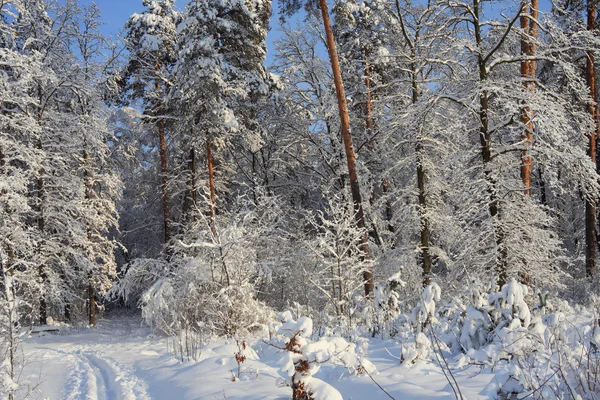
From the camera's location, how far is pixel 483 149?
8008 millimetres

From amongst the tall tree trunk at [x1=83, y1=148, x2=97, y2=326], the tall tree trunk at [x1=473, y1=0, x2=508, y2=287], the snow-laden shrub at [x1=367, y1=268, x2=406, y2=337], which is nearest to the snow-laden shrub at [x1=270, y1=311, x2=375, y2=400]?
the snow-laden shrub at [x1=367, y1=268, x2=406, y2=337]

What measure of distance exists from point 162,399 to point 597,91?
1681cm

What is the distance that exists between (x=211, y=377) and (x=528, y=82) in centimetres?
893

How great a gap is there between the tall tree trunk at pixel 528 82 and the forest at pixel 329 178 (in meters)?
0.08

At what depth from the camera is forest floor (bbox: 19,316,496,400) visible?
382cm

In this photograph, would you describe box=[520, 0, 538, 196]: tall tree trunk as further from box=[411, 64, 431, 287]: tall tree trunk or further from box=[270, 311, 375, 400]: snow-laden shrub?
box=[270, 311, 375, 400]: snow-laden shrub

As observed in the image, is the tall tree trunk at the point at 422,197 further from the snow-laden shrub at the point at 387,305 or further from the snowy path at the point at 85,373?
the snowy path at the point at 85,373

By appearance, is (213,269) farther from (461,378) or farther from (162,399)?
(461,378)

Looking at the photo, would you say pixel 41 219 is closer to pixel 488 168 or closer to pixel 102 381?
pixel 102 381

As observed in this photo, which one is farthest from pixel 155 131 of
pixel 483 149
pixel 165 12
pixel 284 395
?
pixel 284 395

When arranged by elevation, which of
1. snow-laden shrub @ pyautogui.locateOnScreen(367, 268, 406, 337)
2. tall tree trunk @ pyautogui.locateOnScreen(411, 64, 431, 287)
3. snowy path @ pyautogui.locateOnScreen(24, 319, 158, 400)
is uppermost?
tall tree trunk @ pyautogui.locateOnScreen(411, 64, 431, 287)

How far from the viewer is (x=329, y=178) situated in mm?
16609

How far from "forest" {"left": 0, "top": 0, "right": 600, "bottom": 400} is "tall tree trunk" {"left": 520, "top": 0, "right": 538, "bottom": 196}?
8 centimetres

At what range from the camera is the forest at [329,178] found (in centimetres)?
594
